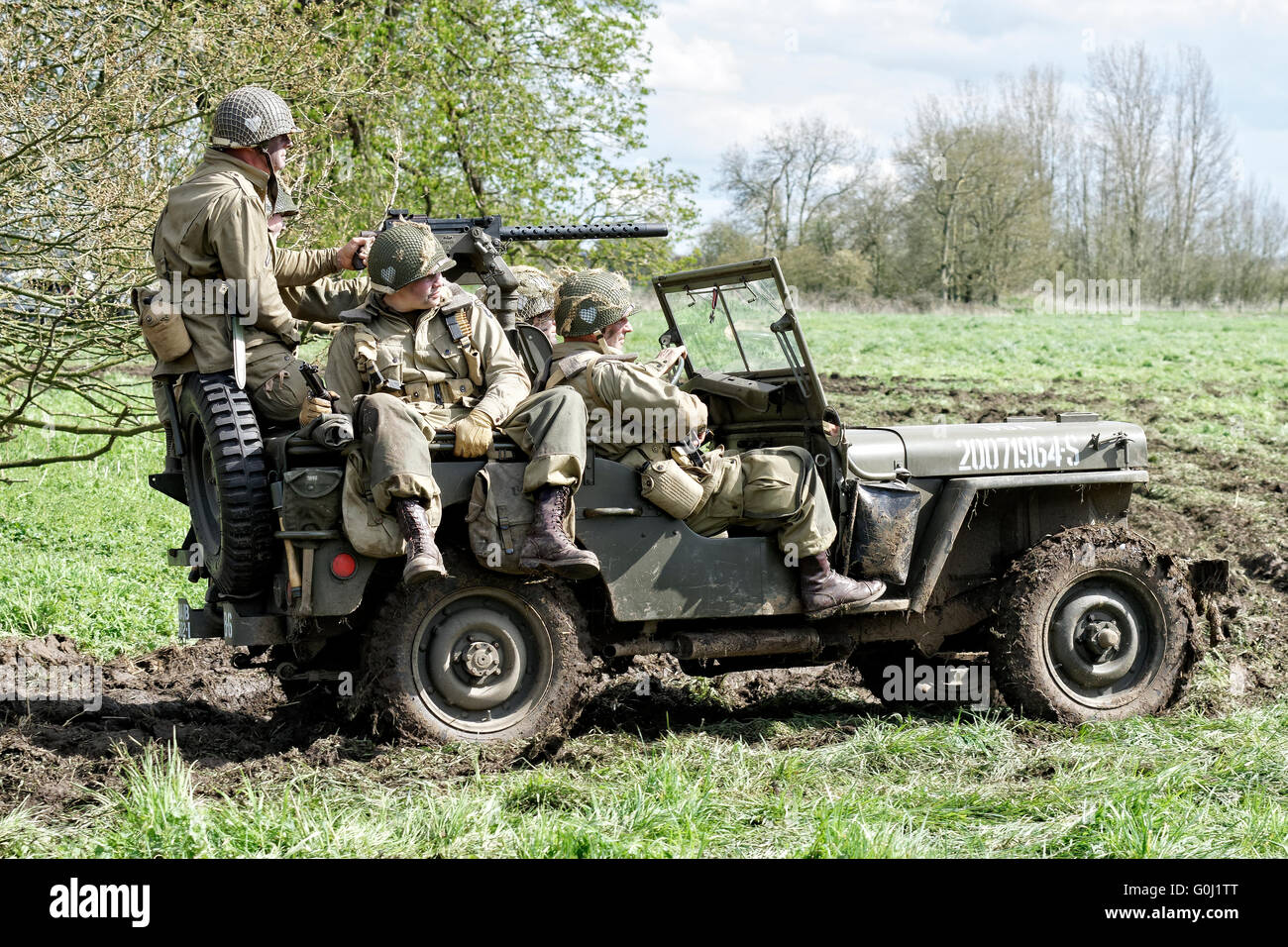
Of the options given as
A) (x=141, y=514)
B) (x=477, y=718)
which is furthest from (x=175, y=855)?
(x=141, y=514)

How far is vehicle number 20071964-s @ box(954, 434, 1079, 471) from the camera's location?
6.11m

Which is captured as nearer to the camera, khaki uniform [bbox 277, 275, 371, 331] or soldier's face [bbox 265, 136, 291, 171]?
soldier's face [bbox 265, 136, 291, 171]

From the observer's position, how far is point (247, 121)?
5.59 metres

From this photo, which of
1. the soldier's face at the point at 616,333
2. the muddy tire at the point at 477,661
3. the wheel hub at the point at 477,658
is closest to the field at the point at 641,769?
the muddy tire at the point at 477,661

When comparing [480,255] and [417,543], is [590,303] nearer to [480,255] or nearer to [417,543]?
[480,255]

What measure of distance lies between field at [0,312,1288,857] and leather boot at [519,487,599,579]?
2.58 feet

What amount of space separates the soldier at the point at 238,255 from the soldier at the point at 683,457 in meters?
1.17

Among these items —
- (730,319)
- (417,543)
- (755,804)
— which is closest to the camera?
(755,804)

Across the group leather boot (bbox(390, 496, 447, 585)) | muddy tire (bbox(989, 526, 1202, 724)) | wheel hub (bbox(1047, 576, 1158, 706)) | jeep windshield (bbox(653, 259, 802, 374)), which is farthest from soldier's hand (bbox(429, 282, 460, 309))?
wheel hub (bbox(1047, 576, 1158, 706))

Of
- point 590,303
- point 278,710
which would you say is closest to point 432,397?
point 590,303

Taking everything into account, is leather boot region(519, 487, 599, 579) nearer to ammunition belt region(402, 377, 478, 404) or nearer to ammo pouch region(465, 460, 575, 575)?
ammo pouch region(465, 460, 575, 575)

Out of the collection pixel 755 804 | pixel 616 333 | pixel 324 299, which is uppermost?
pixel 324 299

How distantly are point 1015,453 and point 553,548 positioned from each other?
2.28m

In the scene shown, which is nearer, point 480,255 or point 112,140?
point 480,255
